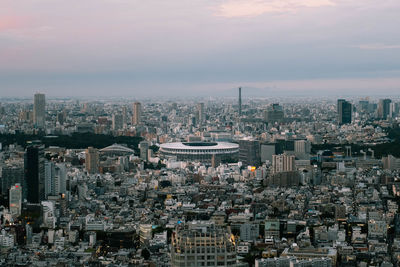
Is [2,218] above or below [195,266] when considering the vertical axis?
below

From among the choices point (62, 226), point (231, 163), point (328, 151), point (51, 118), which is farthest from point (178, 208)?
point (51, 118)

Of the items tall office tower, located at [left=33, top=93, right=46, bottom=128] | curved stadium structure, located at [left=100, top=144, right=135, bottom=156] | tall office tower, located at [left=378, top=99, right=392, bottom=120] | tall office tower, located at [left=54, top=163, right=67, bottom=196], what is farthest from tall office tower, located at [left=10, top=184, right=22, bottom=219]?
tall office tower, located at [left=378, top=99, right=392, bottom=120]

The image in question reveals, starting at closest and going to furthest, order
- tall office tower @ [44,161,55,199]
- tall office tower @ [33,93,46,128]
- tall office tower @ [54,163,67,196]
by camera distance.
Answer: tall office tower @ [44,161,55,199] < tall office tower @ [54,163,67,196] < tall office tower @ [33,93,46,128]

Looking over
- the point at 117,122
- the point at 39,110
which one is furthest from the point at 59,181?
the point at 39,110

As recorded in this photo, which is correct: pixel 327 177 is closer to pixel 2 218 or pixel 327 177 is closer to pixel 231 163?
pixel 231 163

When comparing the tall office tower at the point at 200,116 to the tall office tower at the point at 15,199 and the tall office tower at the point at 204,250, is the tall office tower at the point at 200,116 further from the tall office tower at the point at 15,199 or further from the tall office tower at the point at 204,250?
the tall office tower at the point at 204,250

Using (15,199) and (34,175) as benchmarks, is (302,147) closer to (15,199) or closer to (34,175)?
(34,175)

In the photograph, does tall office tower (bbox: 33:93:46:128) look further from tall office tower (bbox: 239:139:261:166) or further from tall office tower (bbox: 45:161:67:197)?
tall office tower (bbox: 45:161:67:197)
